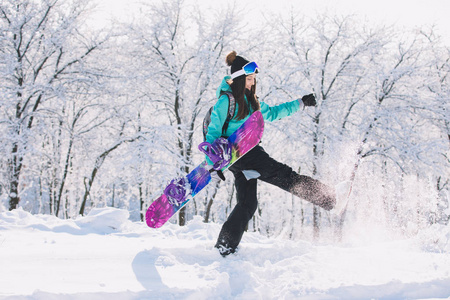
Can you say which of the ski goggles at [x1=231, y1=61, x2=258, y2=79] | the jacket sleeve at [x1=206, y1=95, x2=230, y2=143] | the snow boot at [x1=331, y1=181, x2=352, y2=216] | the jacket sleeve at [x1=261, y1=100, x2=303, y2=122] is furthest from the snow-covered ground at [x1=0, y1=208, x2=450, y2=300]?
the ski goggles at [x1=231, y1=61, x2=258, y2=79]

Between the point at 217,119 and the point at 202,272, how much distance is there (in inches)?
50.3

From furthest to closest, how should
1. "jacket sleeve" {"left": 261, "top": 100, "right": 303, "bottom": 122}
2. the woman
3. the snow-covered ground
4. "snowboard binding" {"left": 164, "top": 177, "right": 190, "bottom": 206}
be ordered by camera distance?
"jacket sleeve" {"left": 261, "top": 100, "right": 303, "bottom": 122} → "snowboard binding" {"left": 164, "top": 177, "right": 190, "bottom": 206} → the woman → the snow-covered ground

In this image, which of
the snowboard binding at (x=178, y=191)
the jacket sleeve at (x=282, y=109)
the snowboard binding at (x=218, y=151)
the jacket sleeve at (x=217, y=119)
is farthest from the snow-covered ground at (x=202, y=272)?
the jacket sleeve at (x=282, y=109)

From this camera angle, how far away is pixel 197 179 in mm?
3127

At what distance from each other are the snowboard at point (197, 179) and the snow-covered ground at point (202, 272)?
Answer: 572 mm

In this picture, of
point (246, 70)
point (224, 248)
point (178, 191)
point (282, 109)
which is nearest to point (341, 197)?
point (282, 109)

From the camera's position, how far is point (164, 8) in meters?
10.4

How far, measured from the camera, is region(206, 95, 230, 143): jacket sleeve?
106 inches

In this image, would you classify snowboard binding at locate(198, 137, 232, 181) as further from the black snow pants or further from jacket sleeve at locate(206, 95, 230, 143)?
the black snow pants

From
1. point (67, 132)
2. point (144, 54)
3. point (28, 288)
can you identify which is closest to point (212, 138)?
point (28, 288)

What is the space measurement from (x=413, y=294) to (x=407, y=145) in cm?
984

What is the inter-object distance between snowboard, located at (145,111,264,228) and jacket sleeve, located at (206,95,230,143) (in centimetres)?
14

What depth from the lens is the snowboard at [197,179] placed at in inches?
108

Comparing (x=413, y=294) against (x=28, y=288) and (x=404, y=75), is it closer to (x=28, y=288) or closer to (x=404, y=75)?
(x=28, y=288)
